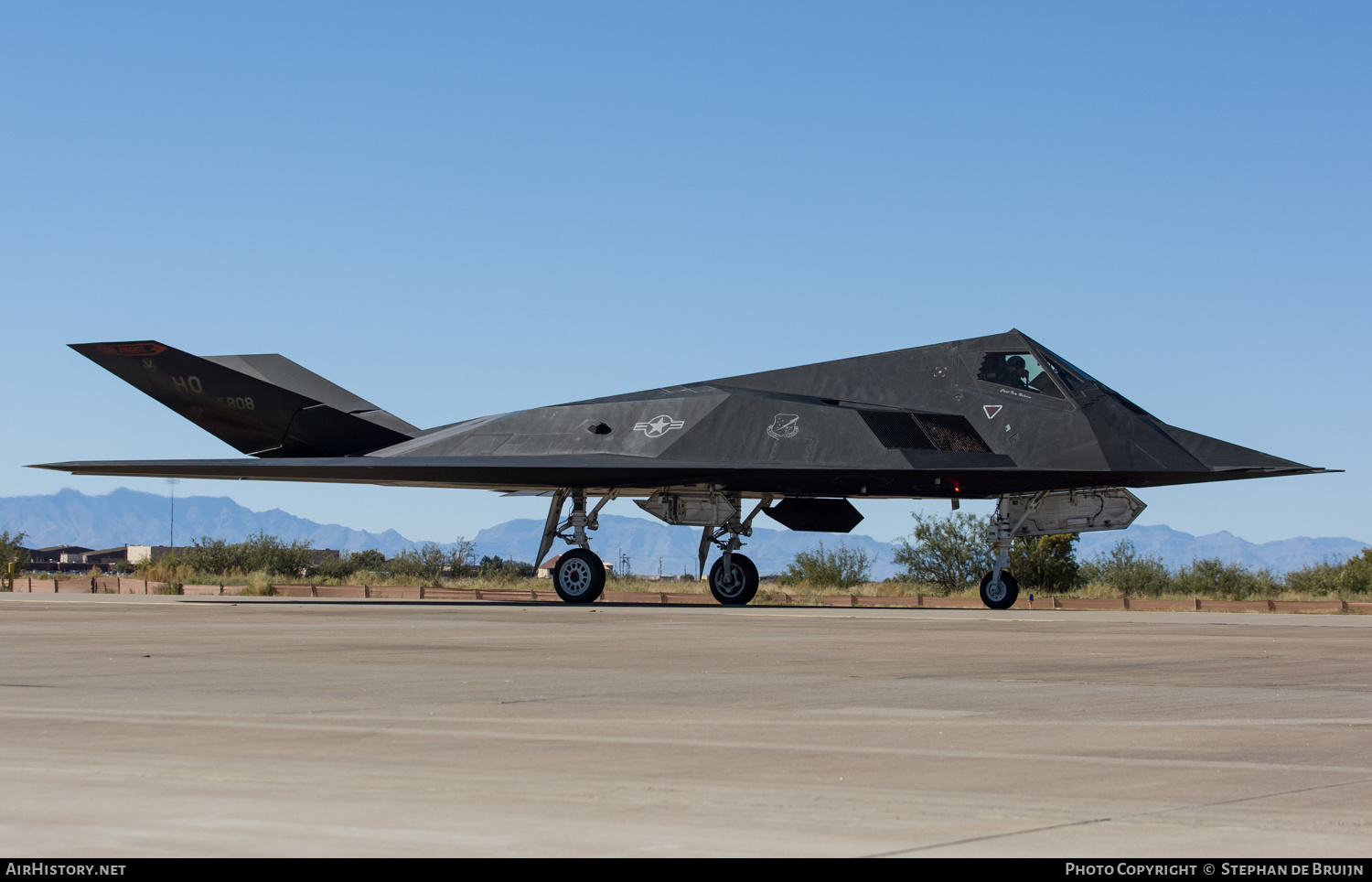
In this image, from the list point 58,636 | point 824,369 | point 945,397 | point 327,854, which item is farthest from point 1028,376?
point 327,854

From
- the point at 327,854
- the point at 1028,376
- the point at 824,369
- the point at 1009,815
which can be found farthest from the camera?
the point at 824,369

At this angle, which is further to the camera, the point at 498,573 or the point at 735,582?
the point at 498,573

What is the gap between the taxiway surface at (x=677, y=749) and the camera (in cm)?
415

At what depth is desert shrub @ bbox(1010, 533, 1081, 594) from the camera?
40.9 m

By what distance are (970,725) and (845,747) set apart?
115cm

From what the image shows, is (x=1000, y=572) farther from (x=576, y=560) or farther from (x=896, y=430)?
(x=576, y=560)

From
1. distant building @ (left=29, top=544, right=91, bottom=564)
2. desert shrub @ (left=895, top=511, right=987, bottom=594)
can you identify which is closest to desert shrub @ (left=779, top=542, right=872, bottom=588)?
desert shrub @ (left=895, top=511, right=987, bottom=594)

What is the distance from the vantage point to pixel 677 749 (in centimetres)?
602

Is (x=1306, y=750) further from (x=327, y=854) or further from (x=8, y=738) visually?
(x=8, y=738)

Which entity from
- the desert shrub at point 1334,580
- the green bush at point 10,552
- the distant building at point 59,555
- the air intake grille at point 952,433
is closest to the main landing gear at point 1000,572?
the air intake grille at point 952,433

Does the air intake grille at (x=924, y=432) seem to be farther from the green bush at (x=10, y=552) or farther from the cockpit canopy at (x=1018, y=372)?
the green bush at (x=10, y=552)

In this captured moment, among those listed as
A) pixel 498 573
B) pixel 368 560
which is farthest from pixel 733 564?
pixel 368 560

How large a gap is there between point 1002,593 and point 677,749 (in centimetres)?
1891

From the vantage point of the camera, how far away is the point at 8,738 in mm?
6066
